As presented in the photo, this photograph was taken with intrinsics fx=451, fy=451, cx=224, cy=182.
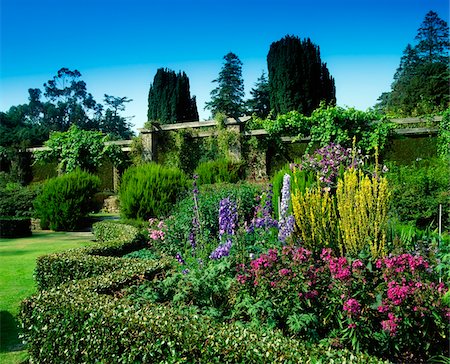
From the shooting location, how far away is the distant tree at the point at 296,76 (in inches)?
859

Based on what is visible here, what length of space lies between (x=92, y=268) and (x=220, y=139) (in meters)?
9.47

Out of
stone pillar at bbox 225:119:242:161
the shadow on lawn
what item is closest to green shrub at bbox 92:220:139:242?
the shadow on lawn

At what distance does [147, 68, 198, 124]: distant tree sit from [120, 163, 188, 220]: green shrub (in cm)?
1548

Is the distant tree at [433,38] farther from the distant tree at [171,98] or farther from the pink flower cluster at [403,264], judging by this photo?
the pink flower cluster at [403,264]

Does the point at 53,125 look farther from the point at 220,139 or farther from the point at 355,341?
the point at 355,341

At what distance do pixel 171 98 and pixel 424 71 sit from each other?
13343 mm

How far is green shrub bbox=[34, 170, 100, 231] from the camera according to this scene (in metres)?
11.6

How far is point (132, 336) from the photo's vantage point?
3012 millimetres

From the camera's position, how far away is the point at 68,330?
134 inches

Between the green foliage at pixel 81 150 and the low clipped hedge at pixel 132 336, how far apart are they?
12.7 m

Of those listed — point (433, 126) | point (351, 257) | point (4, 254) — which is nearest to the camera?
point (351, 257)

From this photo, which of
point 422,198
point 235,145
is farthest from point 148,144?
point 422,198

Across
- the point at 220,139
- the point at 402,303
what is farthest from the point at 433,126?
the point at 402,303

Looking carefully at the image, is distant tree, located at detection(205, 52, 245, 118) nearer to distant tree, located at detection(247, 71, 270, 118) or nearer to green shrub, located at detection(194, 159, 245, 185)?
distant tree, located at detection(247, 71, 270, 118)
